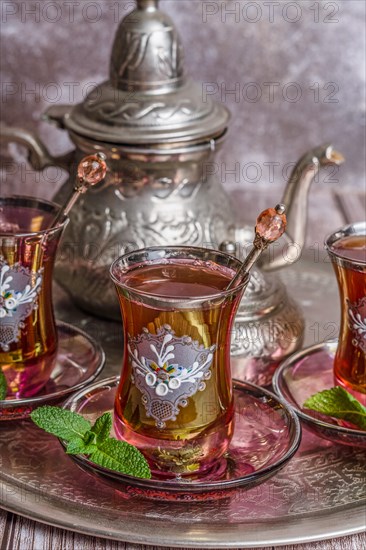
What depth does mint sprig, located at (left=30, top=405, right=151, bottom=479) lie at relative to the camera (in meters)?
0.95

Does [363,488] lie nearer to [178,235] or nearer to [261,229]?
[261,229]

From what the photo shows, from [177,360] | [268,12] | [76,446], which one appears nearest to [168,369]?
[177,360]

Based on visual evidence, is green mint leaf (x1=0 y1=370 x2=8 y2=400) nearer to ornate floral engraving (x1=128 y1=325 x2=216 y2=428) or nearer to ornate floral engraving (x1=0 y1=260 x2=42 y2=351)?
ornate floral engraving (x1=0 y1=260 x2=42 y2=351)

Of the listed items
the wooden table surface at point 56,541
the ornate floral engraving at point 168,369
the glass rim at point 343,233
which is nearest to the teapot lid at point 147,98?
the glass rim at point 343,233

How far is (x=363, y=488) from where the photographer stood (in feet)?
3.34

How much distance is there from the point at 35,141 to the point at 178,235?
25 centimetres

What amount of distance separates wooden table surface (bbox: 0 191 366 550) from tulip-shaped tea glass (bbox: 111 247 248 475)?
0.09m

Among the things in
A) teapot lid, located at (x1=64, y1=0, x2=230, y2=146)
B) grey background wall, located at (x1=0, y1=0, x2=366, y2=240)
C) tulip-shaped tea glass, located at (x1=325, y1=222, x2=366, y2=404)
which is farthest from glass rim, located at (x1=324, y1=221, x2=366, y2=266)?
grey background wall, located at (x1=0, y1=0, x2=366, y2=240)

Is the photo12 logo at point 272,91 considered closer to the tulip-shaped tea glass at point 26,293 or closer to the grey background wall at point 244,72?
the grey background wall at point 244,72

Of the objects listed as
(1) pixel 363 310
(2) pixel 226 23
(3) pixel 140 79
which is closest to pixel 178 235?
(3) pixel 140 79

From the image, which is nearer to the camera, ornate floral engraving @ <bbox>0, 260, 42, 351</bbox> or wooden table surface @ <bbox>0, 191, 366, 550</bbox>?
wooden table surface @ <bbox>0, 191, 366, 550</bbox>

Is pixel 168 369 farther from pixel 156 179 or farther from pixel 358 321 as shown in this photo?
pixel 156 179

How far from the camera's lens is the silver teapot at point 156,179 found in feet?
4.24

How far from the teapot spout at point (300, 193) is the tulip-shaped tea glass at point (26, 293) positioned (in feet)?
1.10
